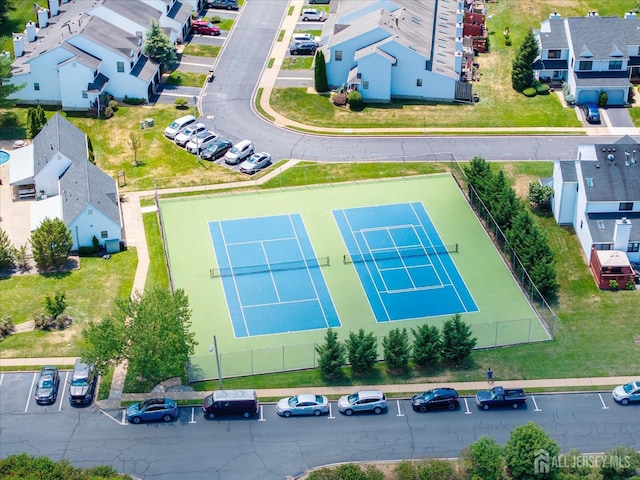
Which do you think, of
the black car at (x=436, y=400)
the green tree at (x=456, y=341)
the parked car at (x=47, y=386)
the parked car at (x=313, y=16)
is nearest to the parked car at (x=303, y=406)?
the black car at (x=436, y=400)

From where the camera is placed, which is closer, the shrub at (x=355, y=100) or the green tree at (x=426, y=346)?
the green tree at (x=426, y=346)

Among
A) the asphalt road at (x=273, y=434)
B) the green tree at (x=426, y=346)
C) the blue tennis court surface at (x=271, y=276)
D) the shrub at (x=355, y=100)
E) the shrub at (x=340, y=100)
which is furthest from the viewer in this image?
the shrub at (x=340, y=100)

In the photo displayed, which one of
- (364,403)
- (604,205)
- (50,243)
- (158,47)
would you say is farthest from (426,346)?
(158,47)

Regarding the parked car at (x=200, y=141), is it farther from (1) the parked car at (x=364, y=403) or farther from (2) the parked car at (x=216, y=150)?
(1) the parked car at (x=364, y=403)

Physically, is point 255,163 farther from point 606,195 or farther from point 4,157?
point 606,195

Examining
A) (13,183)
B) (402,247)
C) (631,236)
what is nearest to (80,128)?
(13,183)

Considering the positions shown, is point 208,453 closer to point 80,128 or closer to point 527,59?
point 80,128
